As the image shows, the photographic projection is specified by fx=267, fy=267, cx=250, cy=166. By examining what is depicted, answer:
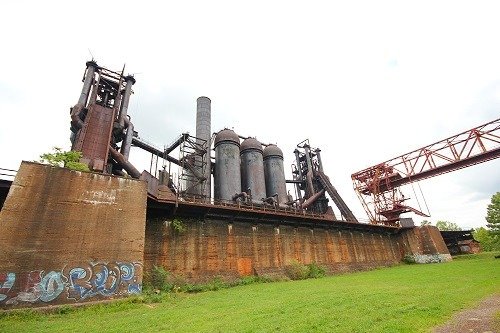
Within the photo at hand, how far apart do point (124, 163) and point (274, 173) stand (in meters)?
18.9

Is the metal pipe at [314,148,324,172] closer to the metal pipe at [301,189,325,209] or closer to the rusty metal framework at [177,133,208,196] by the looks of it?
the metal pipe at [301,189,325,209]

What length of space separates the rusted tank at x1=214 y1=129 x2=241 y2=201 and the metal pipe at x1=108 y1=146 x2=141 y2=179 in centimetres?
959

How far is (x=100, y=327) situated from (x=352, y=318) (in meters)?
8.12

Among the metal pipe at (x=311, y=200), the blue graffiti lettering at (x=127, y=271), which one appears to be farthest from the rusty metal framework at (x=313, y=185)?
the blue graffiti lettering at (x=127, y=271)

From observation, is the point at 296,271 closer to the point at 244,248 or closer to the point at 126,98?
the point at 244,248

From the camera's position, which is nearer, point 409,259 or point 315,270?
point 315,270

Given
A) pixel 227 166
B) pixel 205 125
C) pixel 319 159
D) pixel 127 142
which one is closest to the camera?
pixel 127 142

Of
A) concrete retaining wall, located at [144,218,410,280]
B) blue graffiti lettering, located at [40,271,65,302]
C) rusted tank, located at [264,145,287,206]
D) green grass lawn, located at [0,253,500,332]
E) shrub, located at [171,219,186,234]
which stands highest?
rusted tank, located at [264,145,287,206]

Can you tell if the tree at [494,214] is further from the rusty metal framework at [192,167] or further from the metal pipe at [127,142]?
the metal pipe at [127,142]

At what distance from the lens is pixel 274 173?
117 ft

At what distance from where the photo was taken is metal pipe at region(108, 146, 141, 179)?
23250mm

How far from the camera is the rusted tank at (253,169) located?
31.7 metres

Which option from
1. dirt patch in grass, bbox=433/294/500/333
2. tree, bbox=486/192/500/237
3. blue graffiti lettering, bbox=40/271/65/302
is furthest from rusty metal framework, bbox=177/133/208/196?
tree, bbox=486/192/500/237

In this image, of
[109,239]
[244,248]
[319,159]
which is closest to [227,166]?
[244,248]
